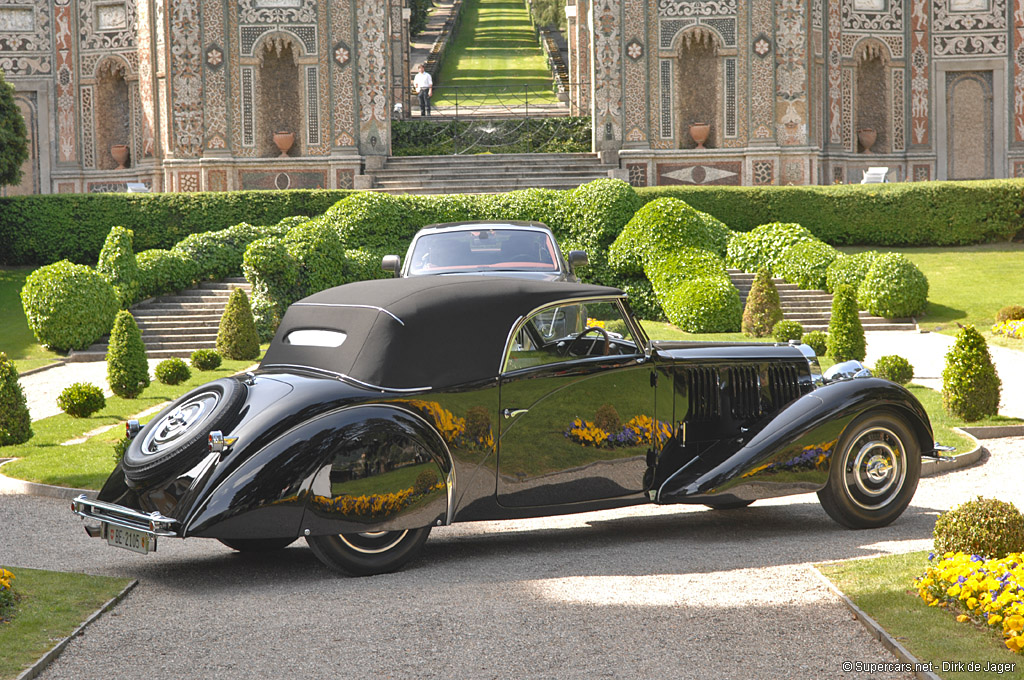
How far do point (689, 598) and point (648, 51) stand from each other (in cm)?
2749

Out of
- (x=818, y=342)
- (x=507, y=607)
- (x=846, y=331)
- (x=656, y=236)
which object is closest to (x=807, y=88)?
(x=656, y=236)

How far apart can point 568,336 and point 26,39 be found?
31642mm

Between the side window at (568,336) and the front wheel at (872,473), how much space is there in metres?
1.50

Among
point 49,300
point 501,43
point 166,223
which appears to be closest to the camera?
point 49,300

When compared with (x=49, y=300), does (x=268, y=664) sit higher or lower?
lower

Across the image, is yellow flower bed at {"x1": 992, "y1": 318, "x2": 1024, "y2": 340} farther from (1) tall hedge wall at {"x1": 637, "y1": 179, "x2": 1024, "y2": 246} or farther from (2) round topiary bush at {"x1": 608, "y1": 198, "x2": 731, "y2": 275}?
(1) tall hedge wall at {"x1": 637, "y1": 179, "x2": 1024, "y2": 246}

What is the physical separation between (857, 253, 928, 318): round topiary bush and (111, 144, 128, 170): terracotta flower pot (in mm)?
23878

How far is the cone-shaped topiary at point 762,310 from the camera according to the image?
16.8 meters

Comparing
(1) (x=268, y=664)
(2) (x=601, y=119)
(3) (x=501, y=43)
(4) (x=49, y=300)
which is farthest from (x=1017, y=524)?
(3) (x=501, y=43)

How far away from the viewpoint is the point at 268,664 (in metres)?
4.36

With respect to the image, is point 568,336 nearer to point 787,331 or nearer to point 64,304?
point 787,331

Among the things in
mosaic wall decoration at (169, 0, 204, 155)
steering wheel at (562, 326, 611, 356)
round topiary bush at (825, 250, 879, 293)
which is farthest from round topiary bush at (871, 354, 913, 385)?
mosaic wall decoration at (169, 0, 204, 155)

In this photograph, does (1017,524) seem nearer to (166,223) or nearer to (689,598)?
(689,598)

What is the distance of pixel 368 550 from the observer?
5.68 meters
